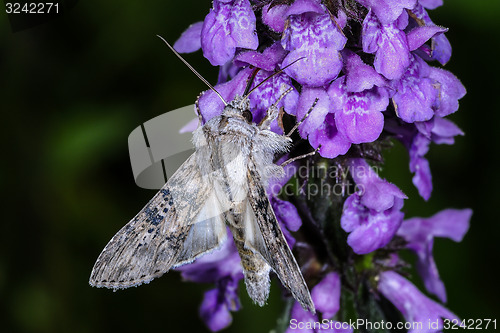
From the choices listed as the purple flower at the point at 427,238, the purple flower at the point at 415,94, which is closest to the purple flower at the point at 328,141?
the purple flower at the point at 415,94

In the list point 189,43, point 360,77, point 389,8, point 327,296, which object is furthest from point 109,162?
point 389,8

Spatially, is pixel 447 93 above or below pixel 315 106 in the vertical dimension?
below

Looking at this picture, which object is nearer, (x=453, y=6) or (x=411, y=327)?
(x=411, y=327)

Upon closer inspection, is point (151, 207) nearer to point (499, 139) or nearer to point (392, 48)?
point (392, 48)

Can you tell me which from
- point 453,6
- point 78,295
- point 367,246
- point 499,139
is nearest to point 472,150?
point 499,139

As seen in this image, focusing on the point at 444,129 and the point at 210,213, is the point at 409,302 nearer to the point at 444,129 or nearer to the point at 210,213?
the point at 444,129

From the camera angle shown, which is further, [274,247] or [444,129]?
[444,129]
